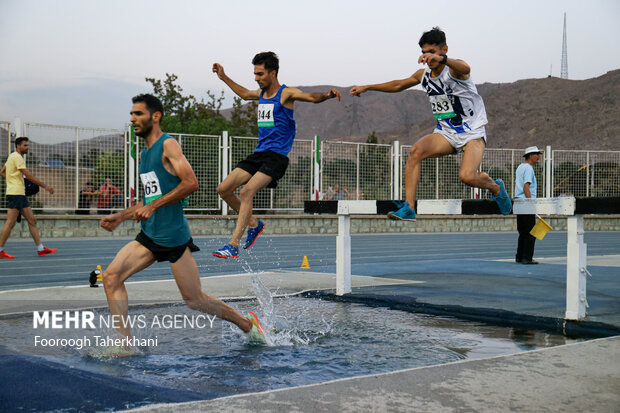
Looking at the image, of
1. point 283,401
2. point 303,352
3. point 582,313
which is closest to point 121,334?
point 303,352

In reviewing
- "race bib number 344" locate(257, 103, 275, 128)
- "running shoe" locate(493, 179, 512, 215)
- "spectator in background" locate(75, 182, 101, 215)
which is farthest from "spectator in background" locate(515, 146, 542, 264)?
"spectator in background" locate(75, 182, 101, 215)

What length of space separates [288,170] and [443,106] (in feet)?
52.3

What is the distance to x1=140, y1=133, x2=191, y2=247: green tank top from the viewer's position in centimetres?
446

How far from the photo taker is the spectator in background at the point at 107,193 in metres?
19.4

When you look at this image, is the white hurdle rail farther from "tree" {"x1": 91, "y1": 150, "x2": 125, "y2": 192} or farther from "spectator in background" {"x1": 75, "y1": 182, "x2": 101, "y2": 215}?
"spectator in background" {"x1": 75, "y1": 182, "x2": 101, "y2": 215}

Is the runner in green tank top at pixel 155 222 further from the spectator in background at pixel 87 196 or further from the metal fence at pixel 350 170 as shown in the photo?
the metal fence at pixel 350 170

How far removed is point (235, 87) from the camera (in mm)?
7195

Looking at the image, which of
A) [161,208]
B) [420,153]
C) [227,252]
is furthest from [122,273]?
[420,153]

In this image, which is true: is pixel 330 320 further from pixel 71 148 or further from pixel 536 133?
pixel 536 133

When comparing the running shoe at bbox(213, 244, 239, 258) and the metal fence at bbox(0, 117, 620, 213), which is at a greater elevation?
the metal fence at bbox(0, 117, 620, 213)

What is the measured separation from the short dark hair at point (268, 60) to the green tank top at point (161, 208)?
6.82 ft

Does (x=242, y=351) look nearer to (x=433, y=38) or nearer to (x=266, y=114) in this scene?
(x=266, y=114)

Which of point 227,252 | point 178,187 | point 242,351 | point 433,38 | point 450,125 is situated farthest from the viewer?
point 450,125

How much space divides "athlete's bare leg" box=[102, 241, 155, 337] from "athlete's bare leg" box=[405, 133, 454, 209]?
294 cm
